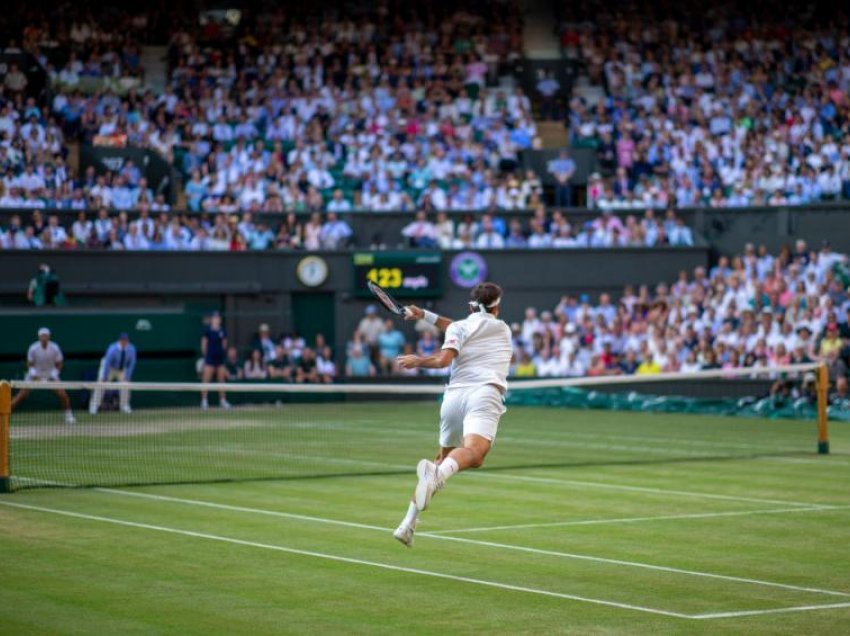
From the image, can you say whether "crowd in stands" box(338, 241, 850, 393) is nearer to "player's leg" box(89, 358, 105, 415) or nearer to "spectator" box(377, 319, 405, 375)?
"spectator" box(377, 319, 405, 375)

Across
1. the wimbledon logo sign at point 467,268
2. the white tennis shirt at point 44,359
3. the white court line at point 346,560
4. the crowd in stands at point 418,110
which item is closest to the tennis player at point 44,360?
the white tennis shirt at point 44,359

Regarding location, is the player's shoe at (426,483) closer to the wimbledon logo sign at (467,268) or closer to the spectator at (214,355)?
the spectator at (214,355)

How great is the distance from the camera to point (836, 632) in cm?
970

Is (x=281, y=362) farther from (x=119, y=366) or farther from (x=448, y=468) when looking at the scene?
(x=448, y=468)

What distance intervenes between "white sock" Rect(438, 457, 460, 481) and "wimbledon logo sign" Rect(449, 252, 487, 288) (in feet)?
87.3

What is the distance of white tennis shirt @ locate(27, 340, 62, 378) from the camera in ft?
102

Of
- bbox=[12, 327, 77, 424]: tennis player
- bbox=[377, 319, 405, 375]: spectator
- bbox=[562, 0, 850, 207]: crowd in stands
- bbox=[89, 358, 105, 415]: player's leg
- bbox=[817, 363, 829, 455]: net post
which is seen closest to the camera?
bbox=[817, 363, 829, 455]: net post

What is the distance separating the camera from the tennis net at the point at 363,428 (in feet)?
68.9

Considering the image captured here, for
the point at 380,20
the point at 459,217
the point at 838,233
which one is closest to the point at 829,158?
the point at 838,233

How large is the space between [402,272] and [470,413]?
85.6ft

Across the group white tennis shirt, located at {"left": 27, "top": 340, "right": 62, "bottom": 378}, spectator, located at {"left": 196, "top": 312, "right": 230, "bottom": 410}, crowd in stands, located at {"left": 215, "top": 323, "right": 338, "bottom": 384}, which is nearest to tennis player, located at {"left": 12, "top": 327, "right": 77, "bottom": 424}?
white tennis shirt, located at {"left": 27, "top": 340, "right": 62, "bottom": 378}

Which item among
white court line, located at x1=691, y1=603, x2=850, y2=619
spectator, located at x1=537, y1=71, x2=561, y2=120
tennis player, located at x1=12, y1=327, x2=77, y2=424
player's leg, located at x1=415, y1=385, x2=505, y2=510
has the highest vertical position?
spectator, located at x1=537, y1=71, x2=561, y2=120

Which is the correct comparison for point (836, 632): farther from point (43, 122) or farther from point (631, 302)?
point (43, 122)

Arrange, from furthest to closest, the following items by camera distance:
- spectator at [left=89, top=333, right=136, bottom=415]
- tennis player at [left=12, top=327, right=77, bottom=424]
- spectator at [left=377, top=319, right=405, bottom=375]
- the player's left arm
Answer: spectator at [left=377, top=319, right=405, bottom=375] < spectator at [left=89, top=333, right=136, bottom=415] < tennis player at [left=12, top=327, right=77, bottom=424] < the player's left arm
